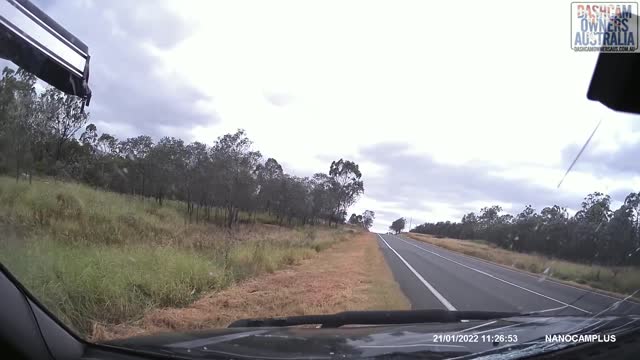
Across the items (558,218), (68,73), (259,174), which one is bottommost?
(558,218)

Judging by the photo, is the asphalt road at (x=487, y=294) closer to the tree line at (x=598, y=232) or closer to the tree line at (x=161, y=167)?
the tree line at (x=598, y=232)

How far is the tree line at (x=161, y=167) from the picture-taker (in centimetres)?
582

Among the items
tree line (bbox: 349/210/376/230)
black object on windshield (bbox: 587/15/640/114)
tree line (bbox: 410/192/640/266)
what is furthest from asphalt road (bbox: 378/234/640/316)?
tree line (bbox: 349/210/376/230)

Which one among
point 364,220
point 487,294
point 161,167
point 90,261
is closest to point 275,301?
point 90,261

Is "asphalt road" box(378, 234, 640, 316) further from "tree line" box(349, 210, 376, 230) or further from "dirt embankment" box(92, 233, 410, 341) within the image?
"tree line" box(349, 210, 376, 230)

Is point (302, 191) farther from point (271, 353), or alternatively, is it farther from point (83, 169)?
point (271, 353)

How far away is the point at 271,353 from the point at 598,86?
115 inches

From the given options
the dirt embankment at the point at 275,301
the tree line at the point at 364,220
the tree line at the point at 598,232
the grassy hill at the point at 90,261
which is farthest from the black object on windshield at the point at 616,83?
the tree line at the point at 364,220

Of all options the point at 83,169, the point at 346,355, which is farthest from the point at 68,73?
the point at 83,169

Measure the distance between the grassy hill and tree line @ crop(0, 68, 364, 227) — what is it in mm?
558

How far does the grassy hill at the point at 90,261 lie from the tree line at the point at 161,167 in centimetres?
56

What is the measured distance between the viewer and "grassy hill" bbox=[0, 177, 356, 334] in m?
5.68

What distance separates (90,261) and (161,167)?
30628mm

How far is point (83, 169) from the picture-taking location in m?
14.6
